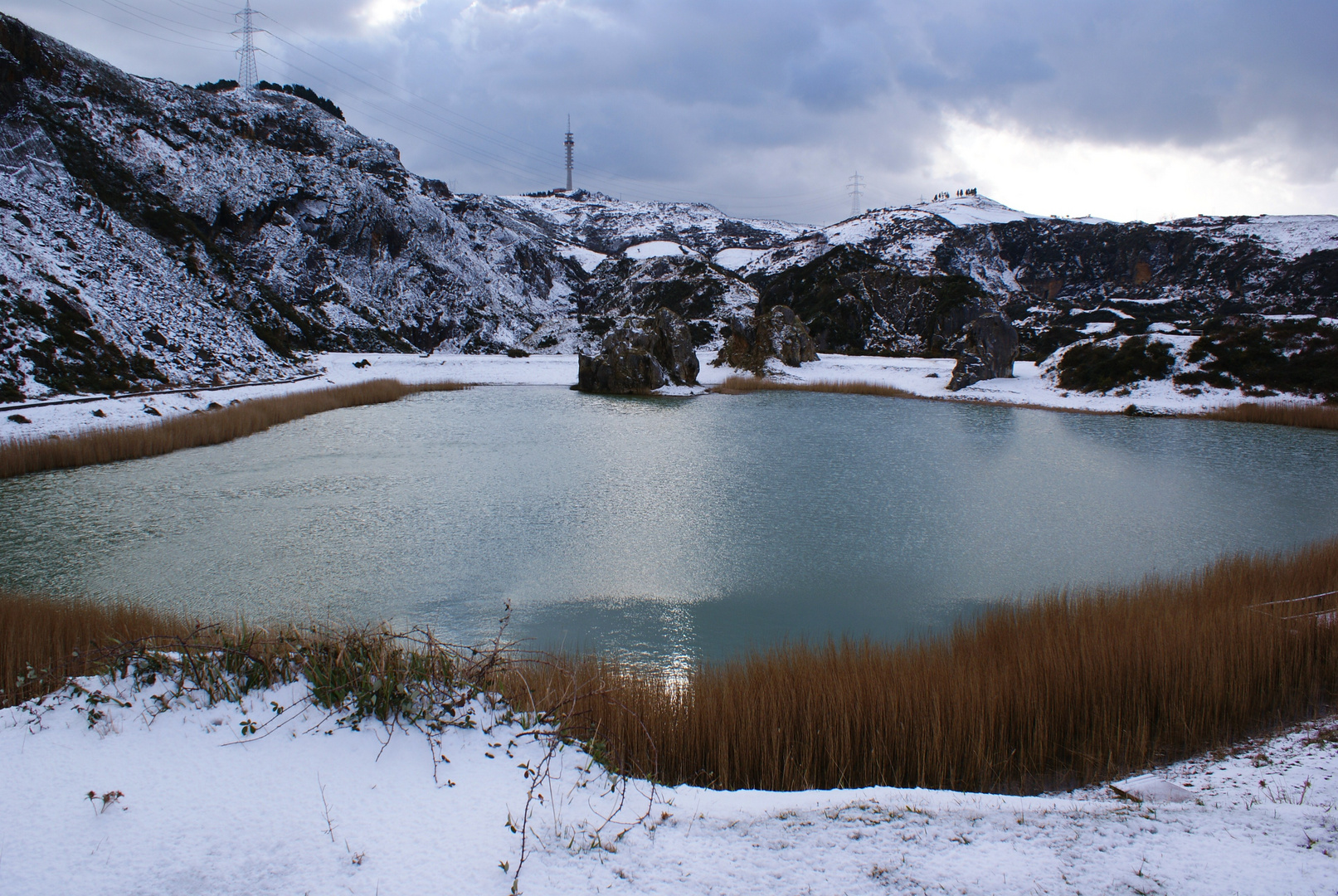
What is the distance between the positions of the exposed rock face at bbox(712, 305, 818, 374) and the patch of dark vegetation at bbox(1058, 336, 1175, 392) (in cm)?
1083

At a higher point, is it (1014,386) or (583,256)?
(583,256)

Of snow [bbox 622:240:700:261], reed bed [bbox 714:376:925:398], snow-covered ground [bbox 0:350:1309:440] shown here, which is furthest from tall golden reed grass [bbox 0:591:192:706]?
snow [bbox 622:240:700:261]

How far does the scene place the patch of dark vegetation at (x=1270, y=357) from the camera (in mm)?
18016

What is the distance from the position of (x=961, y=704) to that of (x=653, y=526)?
4.96m

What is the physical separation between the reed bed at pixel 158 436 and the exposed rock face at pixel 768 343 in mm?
16964

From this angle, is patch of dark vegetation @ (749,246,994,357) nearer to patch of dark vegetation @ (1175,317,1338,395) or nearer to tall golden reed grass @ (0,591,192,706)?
patch of dark vegetation @ (1175,317,1338,395)

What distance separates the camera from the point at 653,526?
8141 mm

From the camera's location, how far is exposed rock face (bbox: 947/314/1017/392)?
2345cm

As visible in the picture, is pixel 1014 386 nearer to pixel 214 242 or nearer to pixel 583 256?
pixel 214 242

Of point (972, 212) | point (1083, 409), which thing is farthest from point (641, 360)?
point (972, 212)

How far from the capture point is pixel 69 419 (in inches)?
502

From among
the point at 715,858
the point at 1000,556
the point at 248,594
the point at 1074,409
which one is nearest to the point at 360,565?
the point at 248,594

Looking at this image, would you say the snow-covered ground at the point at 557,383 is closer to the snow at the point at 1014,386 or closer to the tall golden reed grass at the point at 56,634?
the snow at the point at 1014,386

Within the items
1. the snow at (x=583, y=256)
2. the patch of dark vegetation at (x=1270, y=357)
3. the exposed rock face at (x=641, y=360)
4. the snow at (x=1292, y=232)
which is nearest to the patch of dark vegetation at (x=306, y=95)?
the snow at (x=583, y=256)
